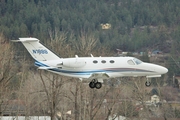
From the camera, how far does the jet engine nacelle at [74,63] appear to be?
61.2 m

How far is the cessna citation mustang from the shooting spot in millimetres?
61594

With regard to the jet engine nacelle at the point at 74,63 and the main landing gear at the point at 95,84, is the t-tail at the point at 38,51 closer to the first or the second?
the jet engine nacelle at the point at 74,63

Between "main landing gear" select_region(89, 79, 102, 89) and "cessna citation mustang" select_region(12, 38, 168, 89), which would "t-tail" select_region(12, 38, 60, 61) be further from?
"main landing gear" select_region(89, 79, 102, 89)

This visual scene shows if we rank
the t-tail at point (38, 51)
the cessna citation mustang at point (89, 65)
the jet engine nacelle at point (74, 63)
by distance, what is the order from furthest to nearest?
the t-tail at point (38, 51) → the cessna citation mustang at point (89, 65) → the jet engine nacelle at point (74, 63)

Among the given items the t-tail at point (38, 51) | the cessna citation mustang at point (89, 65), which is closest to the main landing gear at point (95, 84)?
the cessna citation mustang at point (89, 65)

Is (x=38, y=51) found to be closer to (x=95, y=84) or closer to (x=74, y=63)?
(x=74, y=63)

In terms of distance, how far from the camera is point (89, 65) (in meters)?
62.0

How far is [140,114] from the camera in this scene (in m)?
99.1

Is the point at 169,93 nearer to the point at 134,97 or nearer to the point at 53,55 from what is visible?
the point at 134,97

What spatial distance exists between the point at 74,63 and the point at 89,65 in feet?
4.14

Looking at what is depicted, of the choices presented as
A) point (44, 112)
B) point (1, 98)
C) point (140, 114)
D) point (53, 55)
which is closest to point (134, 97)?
point (140, 114)

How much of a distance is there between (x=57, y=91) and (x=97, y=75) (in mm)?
22579

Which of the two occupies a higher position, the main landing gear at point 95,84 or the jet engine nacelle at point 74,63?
the jet engine nacelle at point 74,63

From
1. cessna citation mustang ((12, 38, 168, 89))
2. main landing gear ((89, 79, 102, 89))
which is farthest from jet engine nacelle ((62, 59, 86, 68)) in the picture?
main landing gear ((89, 79, 102, 89))
